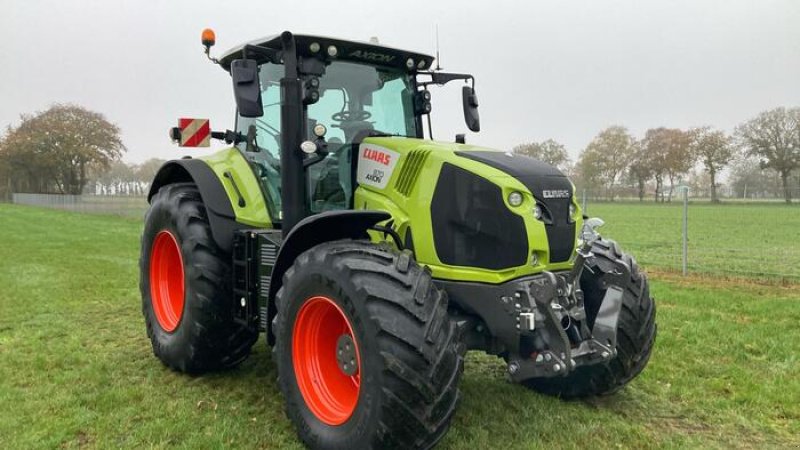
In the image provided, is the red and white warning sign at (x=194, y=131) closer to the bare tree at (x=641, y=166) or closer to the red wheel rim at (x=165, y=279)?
the red wheel rim at (x=165, y=279)

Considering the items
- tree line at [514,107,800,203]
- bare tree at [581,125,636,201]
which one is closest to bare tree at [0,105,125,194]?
tree line at [514,107,800,203]

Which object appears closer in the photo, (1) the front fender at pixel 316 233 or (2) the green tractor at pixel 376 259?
(2) the green tractor at pixel 376 259

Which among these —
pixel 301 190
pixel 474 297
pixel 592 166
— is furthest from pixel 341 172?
A: pixel 592 166

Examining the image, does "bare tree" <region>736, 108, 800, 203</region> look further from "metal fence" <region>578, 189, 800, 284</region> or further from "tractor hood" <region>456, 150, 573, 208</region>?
"tractor hood" <region>456, 150, 573, 208</region>

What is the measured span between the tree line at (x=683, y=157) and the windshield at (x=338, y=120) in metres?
37.3

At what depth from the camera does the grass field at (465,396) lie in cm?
382

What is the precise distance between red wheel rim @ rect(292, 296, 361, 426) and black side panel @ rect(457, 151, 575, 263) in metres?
1.30

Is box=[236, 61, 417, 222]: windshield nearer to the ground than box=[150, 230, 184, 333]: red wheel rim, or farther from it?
farther from it

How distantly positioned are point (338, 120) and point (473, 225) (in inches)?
56.4

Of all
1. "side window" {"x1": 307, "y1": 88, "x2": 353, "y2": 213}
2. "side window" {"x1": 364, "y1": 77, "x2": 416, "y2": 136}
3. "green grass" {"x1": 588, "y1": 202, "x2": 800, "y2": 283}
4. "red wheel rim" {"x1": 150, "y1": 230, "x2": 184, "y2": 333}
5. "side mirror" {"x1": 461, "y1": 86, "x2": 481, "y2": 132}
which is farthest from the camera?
"green grass" {"x1": 588, "y1": 202, "x2": 800, "y2": 283}

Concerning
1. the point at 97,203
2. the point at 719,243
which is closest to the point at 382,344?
the point at 719,243

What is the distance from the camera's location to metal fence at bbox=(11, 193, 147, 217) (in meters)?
30.6

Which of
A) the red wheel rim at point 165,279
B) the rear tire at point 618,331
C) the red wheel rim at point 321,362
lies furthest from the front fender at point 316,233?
the red wheel rim at point 165,279

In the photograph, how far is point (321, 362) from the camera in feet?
12.4
